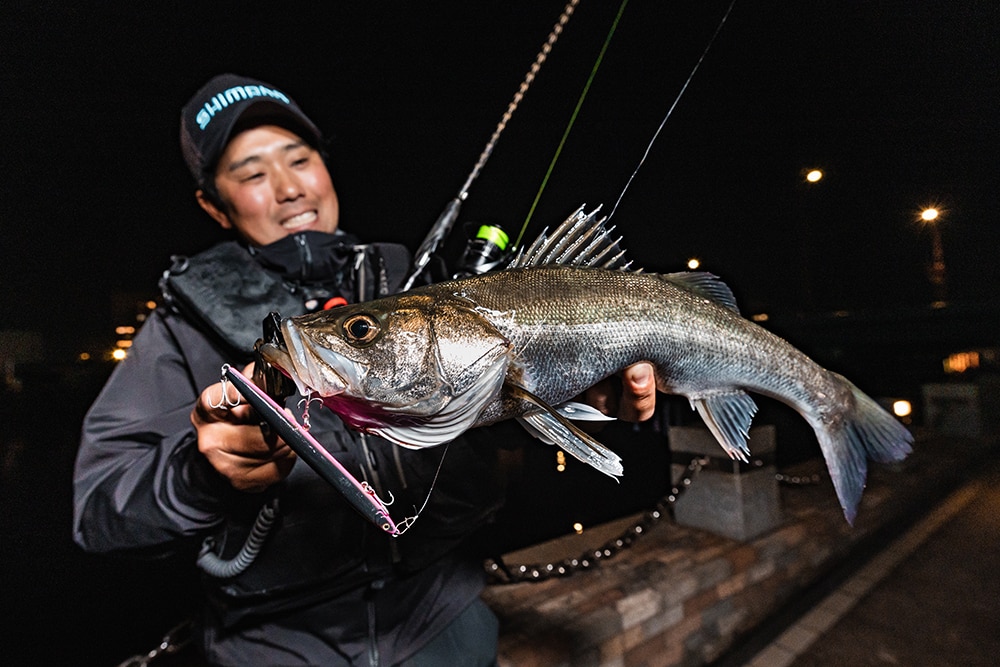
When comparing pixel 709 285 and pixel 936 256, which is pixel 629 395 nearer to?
pixel 709 285

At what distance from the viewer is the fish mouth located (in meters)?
1.18

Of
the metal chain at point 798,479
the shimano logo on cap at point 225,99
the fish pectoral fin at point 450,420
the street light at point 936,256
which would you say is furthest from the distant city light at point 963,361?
the shimano logo on cap at point 225,99

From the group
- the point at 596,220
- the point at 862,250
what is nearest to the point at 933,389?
the point at 862,250

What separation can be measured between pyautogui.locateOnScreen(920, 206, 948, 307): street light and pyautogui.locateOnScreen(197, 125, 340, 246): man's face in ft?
10.0

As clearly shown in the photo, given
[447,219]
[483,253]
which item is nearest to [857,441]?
[483,253]

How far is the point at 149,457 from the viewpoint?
1772mm

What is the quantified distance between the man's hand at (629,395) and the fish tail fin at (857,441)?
0.72 metres

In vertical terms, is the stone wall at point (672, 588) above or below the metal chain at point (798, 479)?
below

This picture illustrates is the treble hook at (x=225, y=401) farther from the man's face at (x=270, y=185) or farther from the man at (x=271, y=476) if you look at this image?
the man's face at (x=270, y=185)

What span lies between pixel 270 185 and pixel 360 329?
4.66ft

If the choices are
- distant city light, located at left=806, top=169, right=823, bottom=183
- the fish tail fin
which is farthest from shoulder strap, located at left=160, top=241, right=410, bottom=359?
distant city light, located at left=806, top=169, right=823, bottom=183

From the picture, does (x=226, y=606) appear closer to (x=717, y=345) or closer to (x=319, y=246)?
(x=319, y=246)

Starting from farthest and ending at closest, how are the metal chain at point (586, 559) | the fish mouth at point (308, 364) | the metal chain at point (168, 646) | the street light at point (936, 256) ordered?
→ the metal chain at point (586, 559) → the metal chain at point (168, 646) → the street light at point (936, 256) → the fish mouth at point (308, 364)

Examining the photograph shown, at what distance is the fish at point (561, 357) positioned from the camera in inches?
51.3
